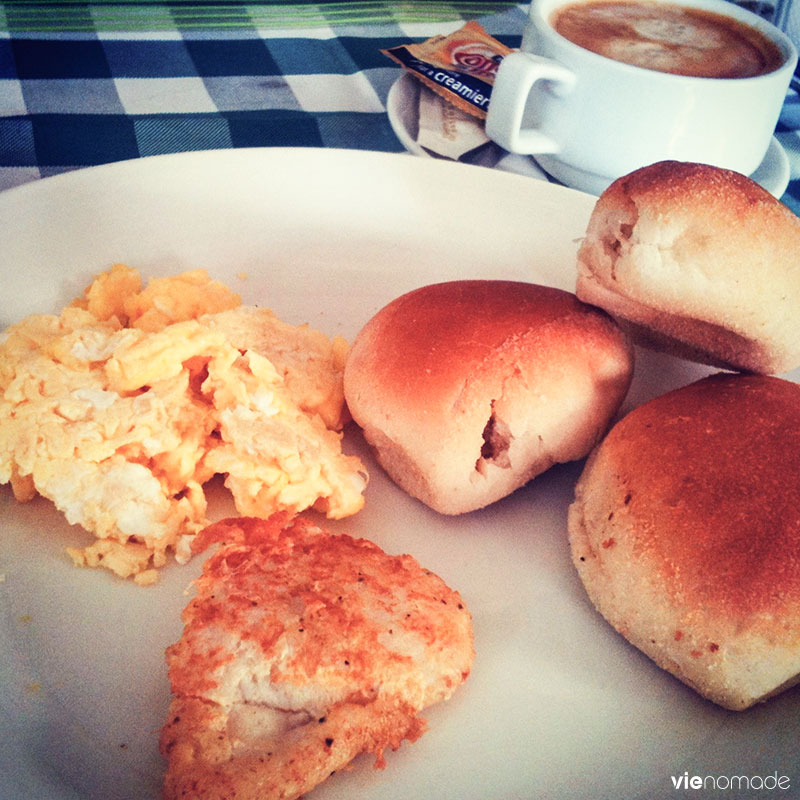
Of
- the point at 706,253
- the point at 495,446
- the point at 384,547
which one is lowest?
the point at 384,547

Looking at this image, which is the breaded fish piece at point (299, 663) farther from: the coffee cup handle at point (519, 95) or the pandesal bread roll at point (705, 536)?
the coffee cup handle at point (519, 95)

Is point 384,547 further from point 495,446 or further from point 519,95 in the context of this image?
point 519,95

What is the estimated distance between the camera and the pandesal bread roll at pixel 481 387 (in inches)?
41.3

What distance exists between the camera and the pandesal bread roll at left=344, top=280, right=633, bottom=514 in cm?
105

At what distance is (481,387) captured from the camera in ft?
3.43

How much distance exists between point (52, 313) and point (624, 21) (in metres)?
1.35

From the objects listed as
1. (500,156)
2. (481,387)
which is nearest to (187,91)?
(500,156)

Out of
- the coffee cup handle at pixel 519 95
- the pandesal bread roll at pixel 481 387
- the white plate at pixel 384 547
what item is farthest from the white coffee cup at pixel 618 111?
the pandesal bread roll at pixel 481 387

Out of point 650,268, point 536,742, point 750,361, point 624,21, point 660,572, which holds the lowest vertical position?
point 536,742

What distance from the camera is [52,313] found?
127cm

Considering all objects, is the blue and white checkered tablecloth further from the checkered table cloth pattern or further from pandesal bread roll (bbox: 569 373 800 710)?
pandesal bread roll (bbox: 569 373 800 710)

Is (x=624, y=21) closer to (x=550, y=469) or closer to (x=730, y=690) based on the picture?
(x=550, y=469)

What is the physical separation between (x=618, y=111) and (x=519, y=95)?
18 centimetres

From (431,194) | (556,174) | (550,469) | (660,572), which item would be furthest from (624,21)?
(660,572)
